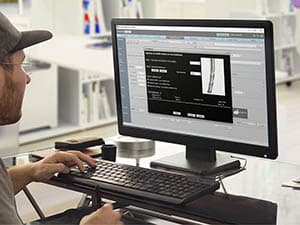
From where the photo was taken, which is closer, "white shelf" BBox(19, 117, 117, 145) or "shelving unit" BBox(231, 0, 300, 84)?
"white shelf" BBox(19, 117, 117, 145)

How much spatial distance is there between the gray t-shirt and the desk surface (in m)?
0.58

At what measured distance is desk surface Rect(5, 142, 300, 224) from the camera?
1660mm

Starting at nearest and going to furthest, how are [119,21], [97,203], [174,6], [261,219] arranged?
[261,219], [97,203], [119,21], [174,6]

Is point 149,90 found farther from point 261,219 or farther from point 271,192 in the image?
point 261,219

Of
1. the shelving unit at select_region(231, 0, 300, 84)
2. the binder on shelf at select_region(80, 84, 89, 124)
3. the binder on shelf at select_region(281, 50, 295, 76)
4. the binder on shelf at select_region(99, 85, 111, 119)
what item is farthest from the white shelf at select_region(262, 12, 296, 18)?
the binder on shelf at select_region(80, 84, 89, 124)

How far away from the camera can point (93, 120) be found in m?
5.63

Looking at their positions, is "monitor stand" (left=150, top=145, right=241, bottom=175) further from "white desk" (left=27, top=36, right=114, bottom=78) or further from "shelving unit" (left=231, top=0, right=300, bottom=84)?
"shelving unit" (left=231, top=0, right=300, bottom=84)

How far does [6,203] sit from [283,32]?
6.38 meters

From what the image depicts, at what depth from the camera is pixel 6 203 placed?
1.53 meters

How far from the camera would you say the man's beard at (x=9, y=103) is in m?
1.62

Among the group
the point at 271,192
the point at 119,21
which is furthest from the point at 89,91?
the point at 271,192

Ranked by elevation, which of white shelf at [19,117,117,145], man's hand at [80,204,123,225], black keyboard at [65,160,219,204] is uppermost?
black keyboard at [65,160,219,204]

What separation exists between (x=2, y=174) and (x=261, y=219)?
661 mm

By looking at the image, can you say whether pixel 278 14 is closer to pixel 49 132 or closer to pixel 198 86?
pixel 49 132
